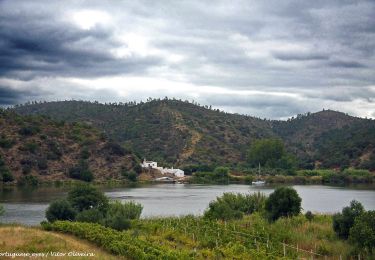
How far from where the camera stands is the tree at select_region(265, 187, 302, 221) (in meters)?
59.1

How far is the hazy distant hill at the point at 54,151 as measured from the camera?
440 feet

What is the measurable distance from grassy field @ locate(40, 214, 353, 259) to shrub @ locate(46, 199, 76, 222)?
8.27m

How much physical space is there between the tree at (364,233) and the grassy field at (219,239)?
0.92 meters

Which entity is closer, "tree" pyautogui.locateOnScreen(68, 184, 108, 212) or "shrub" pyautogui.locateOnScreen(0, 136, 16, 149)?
"tree" pyautogui.locateOnScreen(68, 184, 108, 212)

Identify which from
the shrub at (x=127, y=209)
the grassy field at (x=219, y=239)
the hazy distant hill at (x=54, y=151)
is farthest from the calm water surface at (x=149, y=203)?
the grassy field at (x=219, y=239)

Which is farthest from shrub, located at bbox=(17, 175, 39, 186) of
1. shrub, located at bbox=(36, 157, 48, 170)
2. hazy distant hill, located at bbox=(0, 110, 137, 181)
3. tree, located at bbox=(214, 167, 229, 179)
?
tree, located at bbox=(214, 167, 229, 179)

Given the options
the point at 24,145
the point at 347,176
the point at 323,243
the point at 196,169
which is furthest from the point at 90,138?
the point at 323,243

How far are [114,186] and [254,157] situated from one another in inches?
2814

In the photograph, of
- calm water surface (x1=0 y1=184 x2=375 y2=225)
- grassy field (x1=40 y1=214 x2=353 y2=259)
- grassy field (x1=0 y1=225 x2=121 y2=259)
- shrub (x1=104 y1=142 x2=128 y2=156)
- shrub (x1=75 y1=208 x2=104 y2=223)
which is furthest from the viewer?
shrub (x1=104 y1=142 x2=128 y2=156)

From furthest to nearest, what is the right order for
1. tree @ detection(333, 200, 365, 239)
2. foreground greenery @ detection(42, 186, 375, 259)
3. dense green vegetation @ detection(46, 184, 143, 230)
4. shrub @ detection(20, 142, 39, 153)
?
shrub @ detection(20, 142, 39, 153) → dense green vegetation @ detection(46, 184, 143, 230) → tree @ detection(333, 200, 365, 239) → foreground greenery @ detection(42, 186, 375, 259)

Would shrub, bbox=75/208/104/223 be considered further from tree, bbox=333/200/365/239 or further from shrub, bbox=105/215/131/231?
tree, bbox=333/200/365/239

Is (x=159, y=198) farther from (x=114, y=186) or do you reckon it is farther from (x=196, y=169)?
(x=196, y=169)

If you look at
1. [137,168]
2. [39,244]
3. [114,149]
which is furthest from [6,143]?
[39,244]

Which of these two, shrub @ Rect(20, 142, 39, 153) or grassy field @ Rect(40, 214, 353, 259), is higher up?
shrub @ Rect(20, 142, 39, 153)
